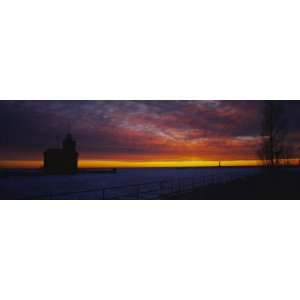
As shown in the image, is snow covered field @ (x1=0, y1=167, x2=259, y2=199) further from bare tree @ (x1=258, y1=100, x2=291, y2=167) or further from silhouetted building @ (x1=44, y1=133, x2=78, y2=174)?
bare tree @ (x1=258, y1=100, x2=291, y2=167)

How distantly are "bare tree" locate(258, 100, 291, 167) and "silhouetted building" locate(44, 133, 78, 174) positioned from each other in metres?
2.79

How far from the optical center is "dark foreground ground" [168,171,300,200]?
4899 mm

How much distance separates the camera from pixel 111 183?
15.9 ft

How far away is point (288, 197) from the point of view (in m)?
4.89

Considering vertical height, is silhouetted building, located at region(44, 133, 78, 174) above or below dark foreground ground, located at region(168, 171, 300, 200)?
above

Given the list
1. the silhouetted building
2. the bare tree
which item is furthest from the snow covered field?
the bare tree

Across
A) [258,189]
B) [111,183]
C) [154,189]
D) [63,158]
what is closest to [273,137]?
[258,189]

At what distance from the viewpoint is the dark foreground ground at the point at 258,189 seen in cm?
490

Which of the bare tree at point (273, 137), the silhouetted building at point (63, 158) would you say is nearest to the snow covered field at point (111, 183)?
the silhouetted building at point (63, 158)

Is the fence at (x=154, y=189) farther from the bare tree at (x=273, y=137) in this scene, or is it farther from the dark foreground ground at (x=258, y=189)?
the bare tree at (x=273, y=137)
